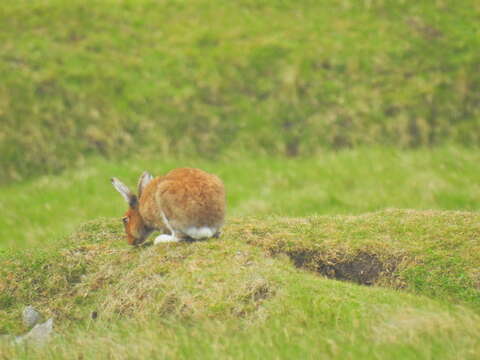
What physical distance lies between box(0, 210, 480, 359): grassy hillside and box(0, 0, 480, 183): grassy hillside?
21.5 ft

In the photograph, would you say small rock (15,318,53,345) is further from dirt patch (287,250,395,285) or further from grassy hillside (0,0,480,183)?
grassy hillside (0,0,480,183)

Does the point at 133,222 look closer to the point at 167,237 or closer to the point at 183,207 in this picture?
the point at 167,237

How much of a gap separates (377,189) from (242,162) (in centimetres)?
321

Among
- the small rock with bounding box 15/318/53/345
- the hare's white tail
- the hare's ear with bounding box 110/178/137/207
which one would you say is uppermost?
the hare's ear with bounding box 110/178/137/207

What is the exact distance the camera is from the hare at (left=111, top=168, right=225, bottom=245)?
8094mm

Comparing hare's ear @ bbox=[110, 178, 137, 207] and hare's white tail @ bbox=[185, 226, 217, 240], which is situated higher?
hare's ear @ bbox=[110, 178, 137, 207]

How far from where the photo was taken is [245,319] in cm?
648

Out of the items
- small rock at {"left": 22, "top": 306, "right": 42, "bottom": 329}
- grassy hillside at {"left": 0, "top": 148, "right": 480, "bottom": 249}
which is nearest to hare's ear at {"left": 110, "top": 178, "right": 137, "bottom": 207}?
small rock at {"left": 22, "top": 306, "right": 42, "bottom": 329}

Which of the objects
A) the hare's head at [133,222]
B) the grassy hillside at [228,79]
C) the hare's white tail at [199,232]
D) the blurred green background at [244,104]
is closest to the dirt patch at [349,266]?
the hare's white tail at [199,232]

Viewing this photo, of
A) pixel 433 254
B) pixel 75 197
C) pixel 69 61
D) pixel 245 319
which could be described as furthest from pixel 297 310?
pixel 69 61

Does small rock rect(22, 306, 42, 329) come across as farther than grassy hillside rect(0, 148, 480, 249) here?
No

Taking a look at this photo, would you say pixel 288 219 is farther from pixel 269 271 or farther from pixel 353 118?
pixel 353 118

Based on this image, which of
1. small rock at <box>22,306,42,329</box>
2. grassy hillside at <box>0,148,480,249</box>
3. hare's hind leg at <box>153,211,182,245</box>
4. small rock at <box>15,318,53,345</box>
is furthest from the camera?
grassy hillside at <box>0,148,480,249</box>

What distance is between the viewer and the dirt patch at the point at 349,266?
26.2 ft
